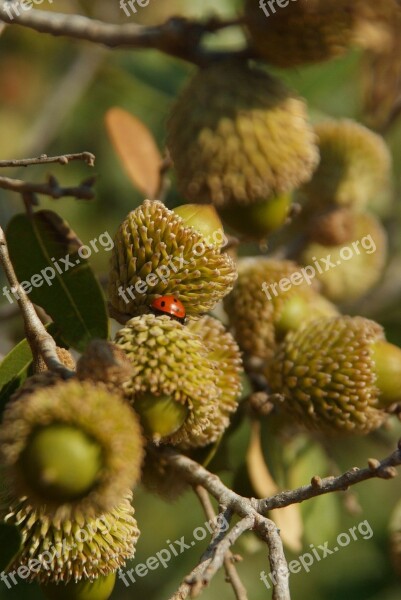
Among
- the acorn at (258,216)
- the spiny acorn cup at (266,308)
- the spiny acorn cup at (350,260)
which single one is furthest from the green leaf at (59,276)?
the spiny acorn cup at (350,260)

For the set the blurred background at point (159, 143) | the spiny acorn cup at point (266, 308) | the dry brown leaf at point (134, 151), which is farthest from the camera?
the blurred background at point (159, 143)

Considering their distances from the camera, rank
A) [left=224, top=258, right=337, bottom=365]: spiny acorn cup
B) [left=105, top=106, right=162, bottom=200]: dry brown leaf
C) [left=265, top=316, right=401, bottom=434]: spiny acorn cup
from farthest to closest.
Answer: [left=105, top=106, right=162, bottom=200]: dry brown leaf, [left=224, top=258, right=337, bottom=365]: spiny acorn cup, [left=265, top=316, right=401, bottom=434]: spiny acorn cup

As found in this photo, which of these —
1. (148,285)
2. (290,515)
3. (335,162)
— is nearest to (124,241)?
(148,285)

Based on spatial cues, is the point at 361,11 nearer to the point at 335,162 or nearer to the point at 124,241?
the point at 335,162

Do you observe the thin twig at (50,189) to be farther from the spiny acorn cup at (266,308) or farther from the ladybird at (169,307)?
the spiny acorn cup at (266,308)

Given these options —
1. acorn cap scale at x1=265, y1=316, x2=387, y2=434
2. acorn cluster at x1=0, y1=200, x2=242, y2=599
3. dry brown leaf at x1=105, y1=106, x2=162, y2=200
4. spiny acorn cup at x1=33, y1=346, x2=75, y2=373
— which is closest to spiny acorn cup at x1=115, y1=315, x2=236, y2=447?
acorn cluster at x1=0, y1=200, x2=242, y2=599

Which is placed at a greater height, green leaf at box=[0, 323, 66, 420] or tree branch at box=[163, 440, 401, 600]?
green leaf at box=[0, 323, 66, 420]

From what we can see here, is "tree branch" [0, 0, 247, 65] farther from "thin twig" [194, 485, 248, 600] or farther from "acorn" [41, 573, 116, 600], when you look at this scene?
"acorn" [41, 573, 116, 600]
